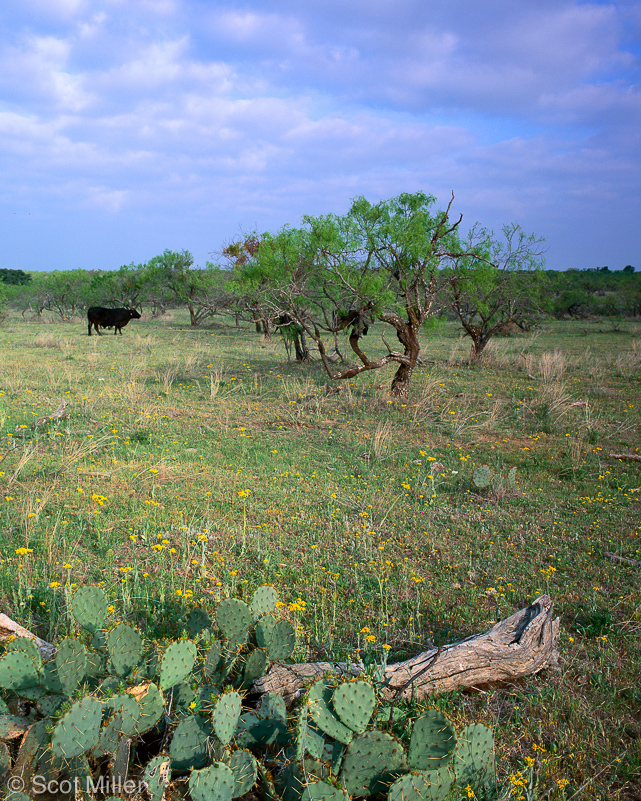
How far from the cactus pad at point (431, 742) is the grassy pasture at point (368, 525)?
1.48 feet

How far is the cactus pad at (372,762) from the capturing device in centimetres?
196

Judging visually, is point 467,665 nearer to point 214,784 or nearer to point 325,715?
point 325,715

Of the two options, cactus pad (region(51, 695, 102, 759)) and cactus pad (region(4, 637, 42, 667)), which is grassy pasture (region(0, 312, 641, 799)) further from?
cactus pad (region(51, 695, 102, 759))

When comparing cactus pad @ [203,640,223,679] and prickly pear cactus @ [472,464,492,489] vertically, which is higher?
prickly pear cactus @ [472,464,492,489]

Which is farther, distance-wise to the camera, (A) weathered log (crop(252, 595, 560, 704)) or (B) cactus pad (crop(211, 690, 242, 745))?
(A) weathered log (crop(252, 595, 560, 704))

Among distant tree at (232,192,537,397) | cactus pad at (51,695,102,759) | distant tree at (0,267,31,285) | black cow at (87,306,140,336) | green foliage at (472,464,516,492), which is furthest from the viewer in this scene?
distant tree at (0,267,31,285)

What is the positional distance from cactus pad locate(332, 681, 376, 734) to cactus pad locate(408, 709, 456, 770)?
0.65 feet

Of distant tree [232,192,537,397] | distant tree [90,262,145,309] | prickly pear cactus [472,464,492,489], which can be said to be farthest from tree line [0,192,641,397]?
distant tree [90,262,145,309]

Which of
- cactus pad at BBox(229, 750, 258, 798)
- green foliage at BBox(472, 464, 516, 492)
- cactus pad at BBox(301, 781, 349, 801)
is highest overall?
green foliage at BBox(472, 464, 516, 492)

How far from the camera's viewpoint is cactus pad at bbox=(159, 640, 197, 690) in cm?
226

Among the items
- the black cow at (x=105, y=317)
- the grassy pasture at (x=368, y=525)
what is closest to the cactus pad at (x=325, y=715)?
the grassy pasture at (x=368, y=525)

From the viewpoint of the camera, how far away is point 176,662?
230 cm

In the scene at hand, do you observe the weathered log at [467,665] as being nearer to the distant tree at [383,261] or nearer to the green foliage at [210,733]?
the green foliage at [210,733]

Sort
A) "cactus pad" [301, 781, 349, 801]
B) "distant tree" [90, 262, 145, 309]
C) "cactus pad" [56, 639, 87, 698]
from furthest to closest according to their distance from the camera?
"distant tree" [90, 262, 145, 309], "cactus pad" [56, 639, 87, 698], "cactus pad" [301, 781, 349, 801]
